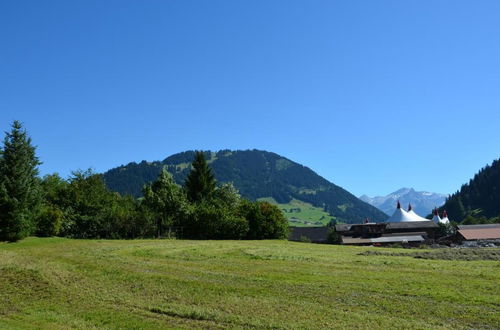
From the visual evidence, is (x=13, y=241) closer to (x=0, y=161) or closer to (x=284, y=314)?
(x=0, y=161)

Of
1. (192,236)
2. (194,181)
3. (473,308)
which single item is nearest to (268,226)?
(192,236)


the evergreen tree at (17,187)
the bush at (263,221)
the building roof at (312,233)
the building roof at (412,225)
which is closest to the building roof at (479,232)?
the building roof at (412,225)

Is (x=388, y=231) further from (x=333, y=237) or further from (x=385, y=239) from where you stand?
(x=333, y=237)

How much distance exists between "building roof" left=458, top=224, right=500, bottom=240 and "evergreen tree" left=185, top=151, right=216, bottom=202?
181 feet

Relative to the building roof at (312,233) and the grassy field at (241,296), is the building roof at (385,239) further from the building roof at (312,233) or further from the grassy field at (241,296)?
the grassy field at (241,296)

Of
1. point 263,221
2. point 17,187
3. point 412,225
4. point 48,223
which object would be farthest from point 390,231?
point 17,187

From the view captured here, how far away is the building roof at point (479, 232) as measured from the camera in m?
88.3

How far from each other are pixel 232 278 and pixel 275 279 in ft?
7.11

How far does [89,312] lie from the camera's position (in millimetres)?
14617

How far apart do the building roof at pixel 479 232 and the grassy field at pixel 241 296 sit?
70.3 metres

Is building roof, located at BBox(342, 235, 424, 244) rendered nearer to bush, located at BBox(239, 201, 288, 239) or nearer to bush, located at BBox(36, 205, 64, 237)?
bush, located at BBox(239, 201, 288, 239)

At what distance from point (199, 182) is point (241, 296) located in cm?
5971

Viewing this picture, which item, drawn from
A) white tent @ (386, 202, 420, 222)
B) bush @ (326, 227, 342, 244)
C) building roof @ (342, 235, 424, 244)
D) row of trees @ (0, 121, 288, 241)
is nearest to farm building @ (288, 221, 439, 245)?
building roof @ (342, 235, 424, 244)

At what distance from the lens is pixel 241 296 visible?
16.8 metres
